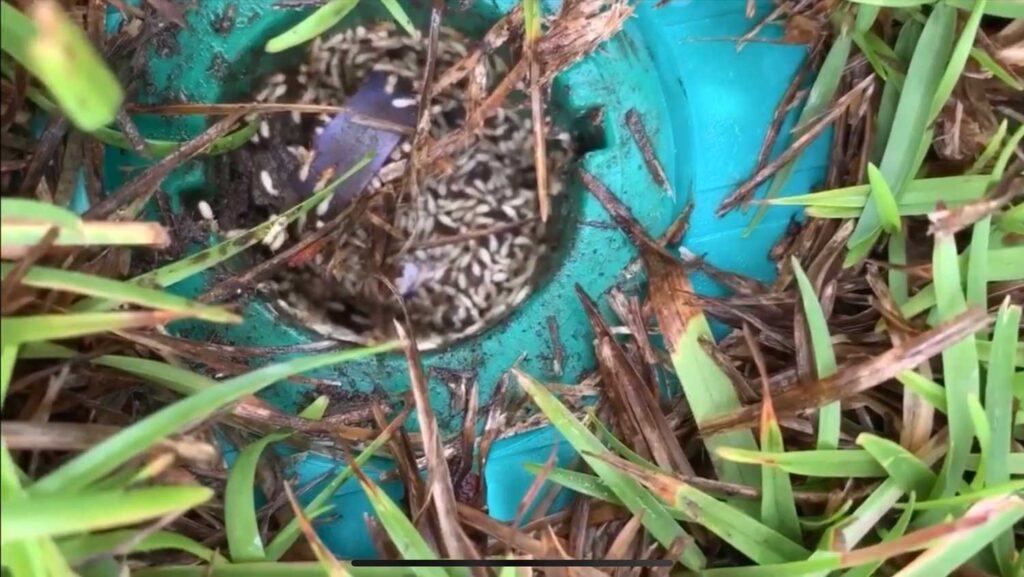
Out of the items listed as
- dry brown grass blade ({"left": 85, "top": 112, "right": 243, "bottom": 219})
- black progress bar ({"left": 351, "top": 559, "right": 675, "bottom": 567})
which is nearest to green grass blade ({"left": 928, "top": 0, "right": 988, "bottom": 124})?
black progress bar ({"left": 351, "top": 559, "right": 675, "bottom": 567})

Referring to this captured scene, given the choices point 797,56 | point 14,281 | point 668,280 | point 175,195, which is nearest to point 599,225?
point 668,280

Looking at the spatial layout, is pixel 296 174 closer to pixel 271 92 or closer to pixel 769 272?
pixel 271 92

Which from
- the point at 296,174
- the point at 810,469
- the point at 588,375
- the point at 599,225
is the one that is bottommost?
the point at 810,469

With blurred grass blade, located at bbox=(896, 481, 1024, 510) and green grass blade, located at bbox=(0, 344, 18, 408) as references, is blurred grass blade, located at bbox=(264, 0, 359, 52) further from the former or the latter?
blurred grass blade, located at bbox=(896, 481, 1024, 510)

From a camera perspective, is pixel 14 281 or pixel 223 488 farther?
pixel 223 488

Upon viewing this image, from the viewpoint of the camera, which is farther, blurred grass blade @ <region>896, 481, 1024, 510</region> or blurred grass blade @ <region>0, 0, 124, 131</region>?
blurred grass blade @ <region>896, 481, 1024, 510</region>

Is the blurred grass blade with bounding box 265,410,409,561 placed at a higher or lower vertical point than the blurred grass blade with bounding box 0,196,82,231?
lower

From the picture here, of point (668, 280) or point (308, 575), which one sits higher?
point (668, 280)
